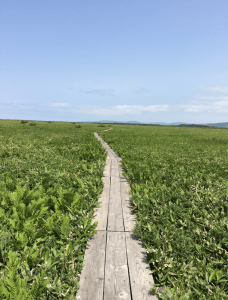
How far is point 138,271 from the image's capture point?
2.97 meters

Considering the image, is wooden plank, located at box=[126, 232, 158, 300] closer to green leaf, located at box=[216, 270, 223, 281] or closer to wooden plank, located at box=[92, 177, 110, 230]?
wooden plank, located at box=[92, 177, 110, 230]

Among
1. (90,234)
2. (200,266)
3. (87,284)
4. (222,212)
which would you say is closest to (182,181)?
(222,212)

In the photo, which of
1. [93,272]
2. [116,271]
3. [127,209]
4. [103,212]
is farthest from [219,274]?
[103,212]

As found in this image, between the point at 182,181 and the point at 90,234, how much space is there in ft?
16.4

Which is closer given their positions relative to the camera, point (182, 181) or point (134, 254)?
point (134, 254)

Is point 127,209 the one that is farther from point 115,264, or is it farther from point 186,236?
point 115,264

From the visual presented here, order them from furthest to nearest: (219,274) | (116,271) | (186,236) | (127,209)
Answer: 1. (127,209)
2. (186,236)
3. (116,271)
4. (219,274)

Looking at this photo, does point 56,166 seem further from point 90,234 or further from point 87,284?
point 87,284

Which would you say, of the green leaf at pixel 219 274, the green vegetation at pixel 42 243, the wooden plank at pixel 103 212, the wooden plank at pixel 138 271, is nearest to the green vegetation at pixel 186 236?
the green leaf at pixel 219 274

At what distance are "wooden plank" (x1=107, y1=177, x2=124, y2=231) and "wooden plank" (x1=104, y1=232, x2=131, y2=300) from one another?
0.39 m

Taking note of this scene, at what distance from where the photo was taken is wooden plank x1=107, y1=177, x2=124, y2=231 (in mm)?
Answer: 4227

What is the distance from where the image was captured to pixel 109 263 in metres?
3.08

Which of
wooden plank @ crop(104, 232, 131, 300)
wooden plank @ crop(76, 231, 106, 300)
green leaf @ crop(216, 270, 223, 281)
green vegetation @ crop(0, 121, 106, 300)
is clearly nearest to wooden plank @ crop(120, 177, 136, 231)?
wooden plank @ crop(104, 232, 131, 300)

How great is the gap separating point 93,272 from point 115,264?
1.40 feet
